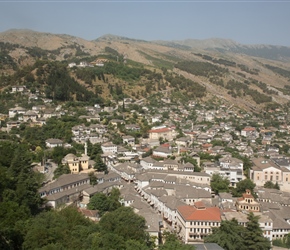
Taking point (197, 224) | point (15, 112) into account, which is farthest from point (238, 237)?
point (15, 112)

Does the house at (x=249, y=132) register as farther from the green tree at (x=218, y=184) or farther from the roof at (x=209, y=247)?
the roof at (x=209, y=247)

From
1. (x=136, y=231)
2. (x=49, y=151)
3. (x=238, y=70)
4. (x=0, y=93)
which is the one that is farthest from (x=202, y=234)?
(x=238, y=70)

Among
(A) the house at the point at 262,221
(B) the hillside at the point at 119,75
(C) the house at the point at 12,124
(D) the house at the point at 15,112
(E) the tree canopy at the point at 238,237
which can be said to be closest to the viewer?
(E) the tree canopy at the point at 238,237

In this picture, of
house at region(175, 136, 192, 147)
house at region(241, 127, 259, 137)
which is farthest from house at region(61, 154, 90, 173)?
house at region(241, 127, 259, 137)

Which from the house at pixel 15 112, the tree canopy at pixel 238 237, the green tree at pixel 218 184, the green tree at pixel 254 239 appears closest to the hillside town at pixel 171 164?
the house at pixel 15 112

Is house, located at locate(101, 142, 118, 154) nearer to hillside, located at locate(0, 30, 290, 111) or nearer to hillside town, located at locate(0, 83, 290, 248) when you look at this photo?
hillside town, located at locate(0, 83, 290, 248)

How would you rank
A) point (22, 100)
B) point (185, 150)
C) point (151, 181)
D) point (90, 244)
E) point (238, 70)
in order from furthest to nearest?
point (238, 70) → point (22, 100) → point (185, 150) → point (151, 181) → point (90, 244)

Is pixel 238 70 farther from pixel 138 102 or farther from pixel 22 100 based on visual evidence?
pixel 22 100
